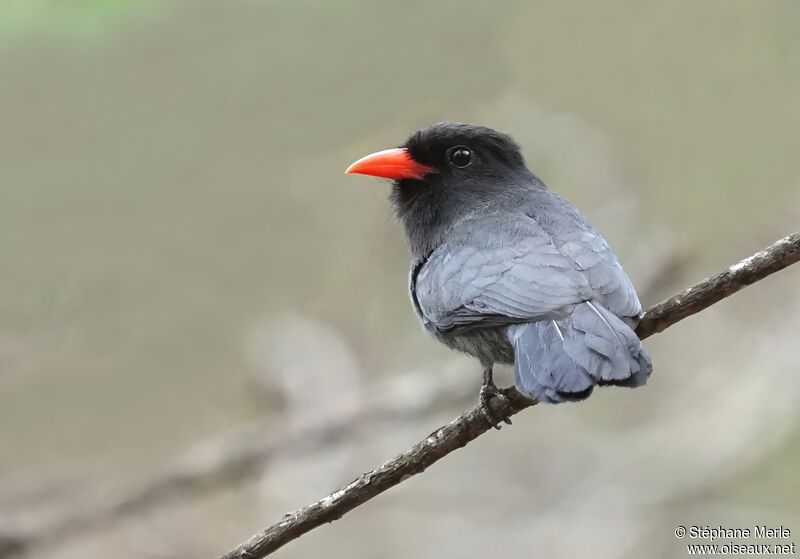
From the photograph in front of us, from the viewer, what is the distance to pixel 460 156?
4695 mm

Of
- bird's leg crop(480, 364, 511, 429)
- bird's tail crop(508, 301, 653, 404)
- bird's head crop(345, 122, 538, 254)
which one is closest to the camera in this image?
bird's tail crop(508, 301, 653, 404)

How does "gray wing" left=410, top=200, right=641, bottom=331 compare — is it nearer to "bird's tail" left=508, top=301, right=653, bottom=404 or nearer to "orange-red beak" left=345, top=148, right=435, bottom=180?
"bird's tail" left=508, top=301, right=653, bottom=404

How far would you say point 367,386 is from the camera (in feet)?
21.2

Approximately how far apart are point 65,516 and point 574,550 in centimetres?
276

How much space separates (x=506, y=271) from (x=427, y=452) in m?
0.85

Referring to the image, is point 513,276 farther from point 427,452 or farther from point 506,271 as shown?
point 427,452

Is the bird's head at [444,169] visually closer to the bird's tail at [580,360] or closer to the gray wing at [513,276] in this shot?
the gray wing at [513,276]

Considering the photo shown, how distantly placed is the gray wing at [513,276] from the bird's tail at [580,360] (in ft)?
0.53

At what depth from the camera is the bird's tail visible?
305cm

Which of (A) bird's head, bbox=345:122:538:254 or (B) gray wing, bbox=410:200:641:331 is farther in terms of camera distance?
(A) bird's head, bbox=345:122:538:254

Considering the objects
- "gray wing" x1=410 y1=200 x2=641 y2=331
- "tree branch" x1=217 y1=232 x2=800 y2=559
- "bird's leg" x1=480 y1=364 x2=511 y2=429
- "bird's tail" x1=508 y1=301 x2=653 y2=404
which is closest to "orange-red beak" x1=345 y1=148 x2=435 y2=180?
"gray wing" x1=410 y1=200 x2=641 y2=331

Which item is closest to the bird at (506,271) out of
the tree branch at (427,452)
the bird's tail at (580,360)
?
the bird's tail at (580,360)

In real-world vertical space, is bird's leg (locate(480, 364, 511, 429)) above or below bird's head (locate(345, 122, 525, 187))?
below

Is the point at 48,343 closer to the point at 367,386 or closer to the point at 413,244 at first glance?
the point at 367,386
